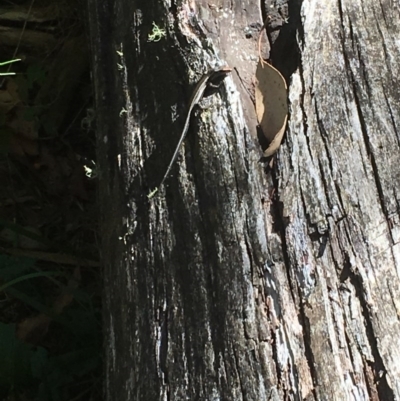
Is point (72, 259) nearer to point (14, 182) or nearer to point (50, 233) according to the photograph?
point (50, 233)

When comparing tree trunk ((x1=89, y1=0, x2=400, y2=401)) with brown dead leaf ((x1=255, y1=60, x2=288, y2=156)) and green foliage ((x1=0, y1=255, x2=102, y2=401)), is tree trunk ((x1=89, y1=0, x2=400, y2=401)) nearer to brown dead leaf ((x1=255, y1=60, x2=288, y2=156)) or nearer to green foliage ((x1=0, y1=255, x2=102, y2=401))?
brown dead leaf ((x1=255, y1=60, x2=288, y2=156))

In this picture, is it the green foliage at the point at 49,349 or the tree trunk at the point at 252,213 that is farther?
the green foliage at the point at 49,349

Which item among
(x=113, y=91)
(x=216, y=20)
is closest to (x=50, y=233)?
(x=113, y=91)

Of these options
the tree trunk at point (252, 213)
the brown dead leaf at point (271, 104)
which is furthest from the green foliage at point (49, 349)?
the brown dead leaf at point (271, 104)

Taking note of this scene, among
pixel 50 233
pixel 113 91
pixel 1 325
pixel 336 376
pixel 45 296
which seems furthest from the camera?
pixel 50 233

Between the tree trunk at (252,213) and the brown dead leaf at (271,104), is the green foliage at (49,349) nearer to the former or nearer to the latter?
the tree trunk at (252,213)

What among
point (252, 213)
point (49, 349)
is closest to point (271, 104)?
point (252, 213)
